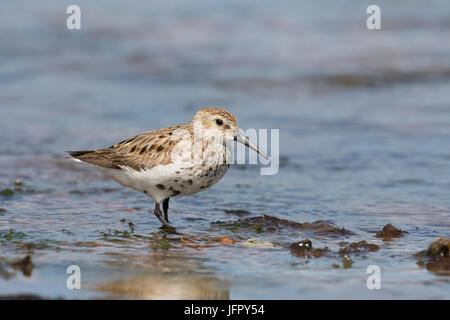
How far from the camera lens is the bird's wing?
7426 millimetres

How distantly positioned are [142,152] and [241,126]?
4916 millimetres

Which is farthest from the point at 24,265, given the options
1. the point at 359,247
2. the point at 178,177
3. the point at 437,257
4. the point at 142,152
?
the point at 437,257

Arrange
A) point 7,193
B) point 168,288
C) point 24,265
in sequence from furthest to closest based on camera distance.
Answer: point 7,193 → point 24,265 → point 168,288

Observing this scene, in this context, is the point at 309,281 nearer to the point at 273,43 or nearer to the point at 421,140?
the point at 421,140

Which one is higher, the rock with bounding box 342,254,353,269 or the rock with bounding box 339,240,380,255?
the rock with bounding box 339,240,380,255

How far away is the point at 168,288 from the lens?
562 cm

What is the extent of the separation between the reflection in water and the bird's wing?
5.82 feet

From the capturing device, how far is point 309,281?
18.9 feet

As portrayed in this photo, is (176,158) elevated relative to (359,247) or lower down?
elevated

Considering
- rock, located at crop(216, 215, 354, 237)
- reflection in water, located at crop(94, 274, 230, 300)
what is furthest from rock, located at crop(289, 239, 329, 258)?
reflection in water, located at crop(94, 274, 230, 300)

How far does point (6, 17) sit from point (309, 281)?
16123 millimetres

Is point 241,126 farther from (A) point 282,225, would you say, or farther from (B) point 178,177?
(B) point 178,177

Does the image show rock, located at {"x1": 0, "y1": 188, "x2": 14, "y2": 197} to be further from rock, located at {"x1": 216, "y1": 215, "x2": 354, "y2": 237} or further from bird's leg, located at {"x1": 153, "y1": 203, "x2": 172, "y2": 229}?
rock, located at {"x1": 216, "y1": 215, "x2": 354, "y2": 237}

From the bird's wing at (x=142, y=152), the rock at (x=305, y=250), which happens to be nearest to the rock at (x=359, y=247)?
the rock at (x=305, y=250)
